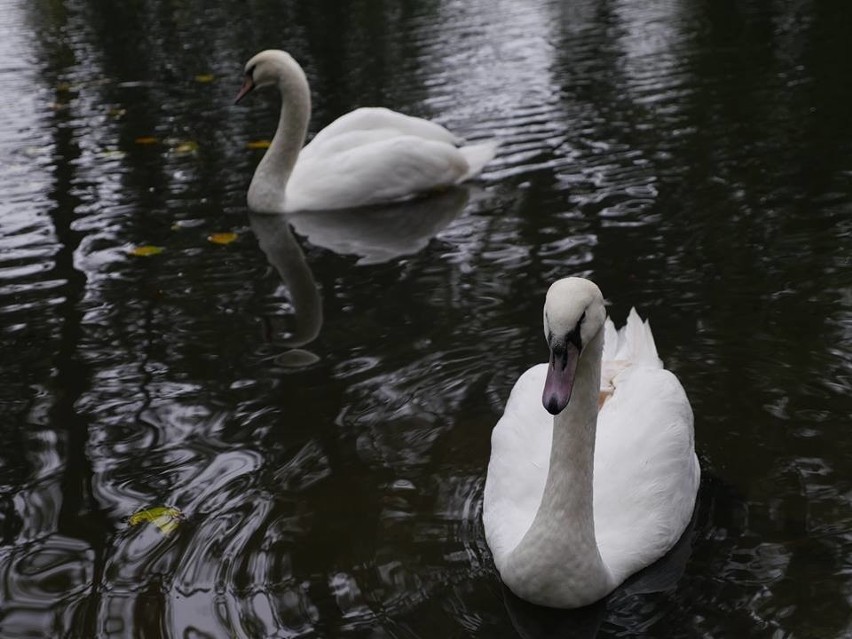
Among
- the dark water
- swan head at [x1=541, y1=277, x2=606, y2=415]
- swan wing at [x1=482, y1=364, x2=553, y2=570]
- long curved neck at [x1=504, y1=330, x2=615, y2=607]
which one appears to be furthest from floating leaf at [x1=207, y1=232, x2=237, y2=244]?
swan head at [x1=541, y1=277, x2=606, y2=415]

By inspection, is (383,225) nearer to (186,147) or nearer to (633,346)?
(186,147)

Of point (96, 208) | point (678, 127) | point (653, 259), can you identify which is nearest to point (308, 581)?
point (653, 259)

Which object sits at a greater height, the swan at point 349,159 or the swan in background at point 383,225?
the swan at point 349,159

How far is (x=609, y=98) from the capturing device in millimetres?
10359

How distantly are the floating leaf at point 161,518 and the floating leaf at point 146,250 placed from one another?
3.24 m

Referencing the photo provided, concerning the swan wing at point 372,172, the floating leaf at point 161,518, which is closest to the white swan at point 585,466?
the floating leaf at point 161,518

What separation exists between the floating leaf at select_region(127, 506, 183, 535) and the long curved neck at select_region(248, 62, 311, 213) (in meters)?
4.20

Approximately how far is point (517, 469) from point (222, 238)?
4.20m

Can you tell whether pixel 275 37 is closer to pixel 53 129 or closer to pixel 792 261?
pixel 53 129

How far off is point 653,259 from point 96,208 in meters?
4.09

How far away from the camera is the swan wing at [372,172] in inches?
332

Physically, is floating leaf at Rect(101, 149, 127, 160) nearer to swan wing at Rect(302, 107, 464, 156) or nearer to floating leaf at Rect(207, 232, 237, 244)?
swan wing at Rect(302, 107, 464, 156)

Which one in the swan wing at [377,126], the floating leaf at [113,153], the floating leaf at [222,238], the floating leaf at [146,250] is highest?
the swan wing at [377,126]

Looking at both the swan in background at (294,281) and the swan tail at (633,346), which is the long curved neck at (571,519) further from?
the swan in background at (294,281)
